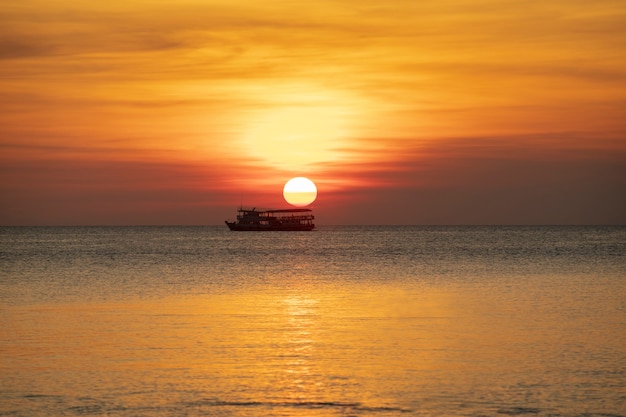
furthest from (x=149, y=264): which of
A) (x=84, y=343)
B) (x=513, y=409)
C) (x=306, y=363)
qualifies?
(x=513, y=409)

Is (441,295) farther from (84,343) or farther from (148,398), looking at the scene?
(148,398)

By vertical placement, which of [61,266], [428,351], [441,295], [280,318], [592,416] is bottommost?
[592,416]

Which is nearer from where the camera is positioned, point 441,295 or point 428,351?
point 428,351

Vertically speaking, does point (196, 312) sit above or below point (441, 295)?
below

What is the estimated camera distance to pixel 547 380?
25.3 m

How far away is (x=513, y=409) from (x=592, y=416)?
1.85 meters

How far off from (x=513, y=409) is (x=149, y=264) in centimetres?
7722

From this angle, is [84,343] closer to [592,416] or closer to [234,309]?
[234,309]

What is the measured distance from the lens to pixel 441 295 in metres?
53.5

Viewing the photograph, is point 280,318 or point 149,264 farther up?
point 149,264

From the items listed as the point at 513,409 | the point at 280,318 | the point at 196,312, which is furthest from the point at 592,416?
the point at 196,312

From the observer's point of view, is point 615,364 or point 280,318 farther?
point 280,318

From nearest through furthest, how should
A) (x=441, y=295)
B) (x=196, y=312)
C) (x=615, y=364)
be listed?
(x=615, y=364) → (x=196, y=312) → (x=441, y=295)

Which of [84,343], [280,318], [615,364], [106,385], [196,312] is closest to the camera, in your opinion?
[106,385]
